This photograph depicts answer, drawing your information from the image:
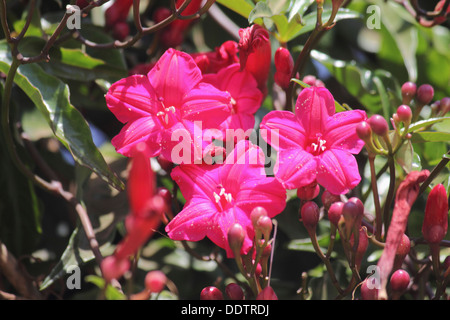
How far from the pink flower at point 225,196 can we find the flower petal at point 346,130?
15 centimetres

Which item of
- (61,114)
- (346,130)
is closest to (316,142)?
(346,130)

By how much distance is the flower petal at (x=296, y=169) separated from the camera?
1.06 meters

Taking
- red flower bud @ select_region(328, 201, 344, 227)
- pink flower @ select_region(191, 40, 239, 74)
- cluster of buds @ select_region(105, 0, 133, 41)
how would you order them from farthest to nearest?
cluster of buds @ select_region(105, 0, 133, 41), pink flower @ select_region(191, 40, 239, 74), red flower bud @ select_region(328, 201, 344, 227)

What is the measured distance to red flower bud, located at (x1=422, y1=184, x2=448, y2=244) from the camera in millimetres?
1021

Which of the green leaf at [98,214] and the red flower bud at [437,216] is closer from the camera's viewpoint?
the red flower bud at [437,216]

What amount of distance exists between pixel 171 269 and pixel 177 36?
0.62 m

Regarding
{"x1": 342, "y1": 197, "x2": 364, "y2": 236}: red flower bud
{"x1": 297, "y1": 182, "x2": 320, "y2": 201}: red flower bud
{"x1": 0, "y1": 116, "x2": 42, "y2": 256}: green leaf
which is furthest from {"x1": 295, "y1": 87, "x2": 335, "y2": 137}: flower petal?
{"x1": 0, "y1": 116, "x2": 42, "y2": 256}: green leaf

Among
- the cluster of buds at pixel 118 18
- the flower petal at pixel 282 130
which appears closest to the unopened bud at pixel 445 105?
the flower petal at pixel 282 130

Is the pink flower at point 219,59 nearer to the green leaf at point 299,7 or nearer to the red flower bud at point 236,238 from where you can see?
the green leaf at point 299,7

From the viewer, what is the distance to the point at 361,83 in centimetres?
145

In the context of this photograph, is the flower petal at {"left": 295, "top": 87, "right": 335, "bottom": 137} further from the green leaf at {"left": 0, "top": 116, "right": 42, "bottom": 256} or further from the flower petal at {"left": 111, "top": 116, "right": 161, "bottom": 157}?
the green leaf at {"left": 0, "top": 116, "right": 42, "bottom": 256}

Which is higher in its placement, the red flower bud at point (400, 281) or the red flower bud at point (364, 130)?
the red flower bud at point (364, 130)

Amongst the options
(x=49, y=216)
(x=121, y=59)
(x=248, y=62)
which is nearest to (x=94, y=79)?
(x=121, y=59)
